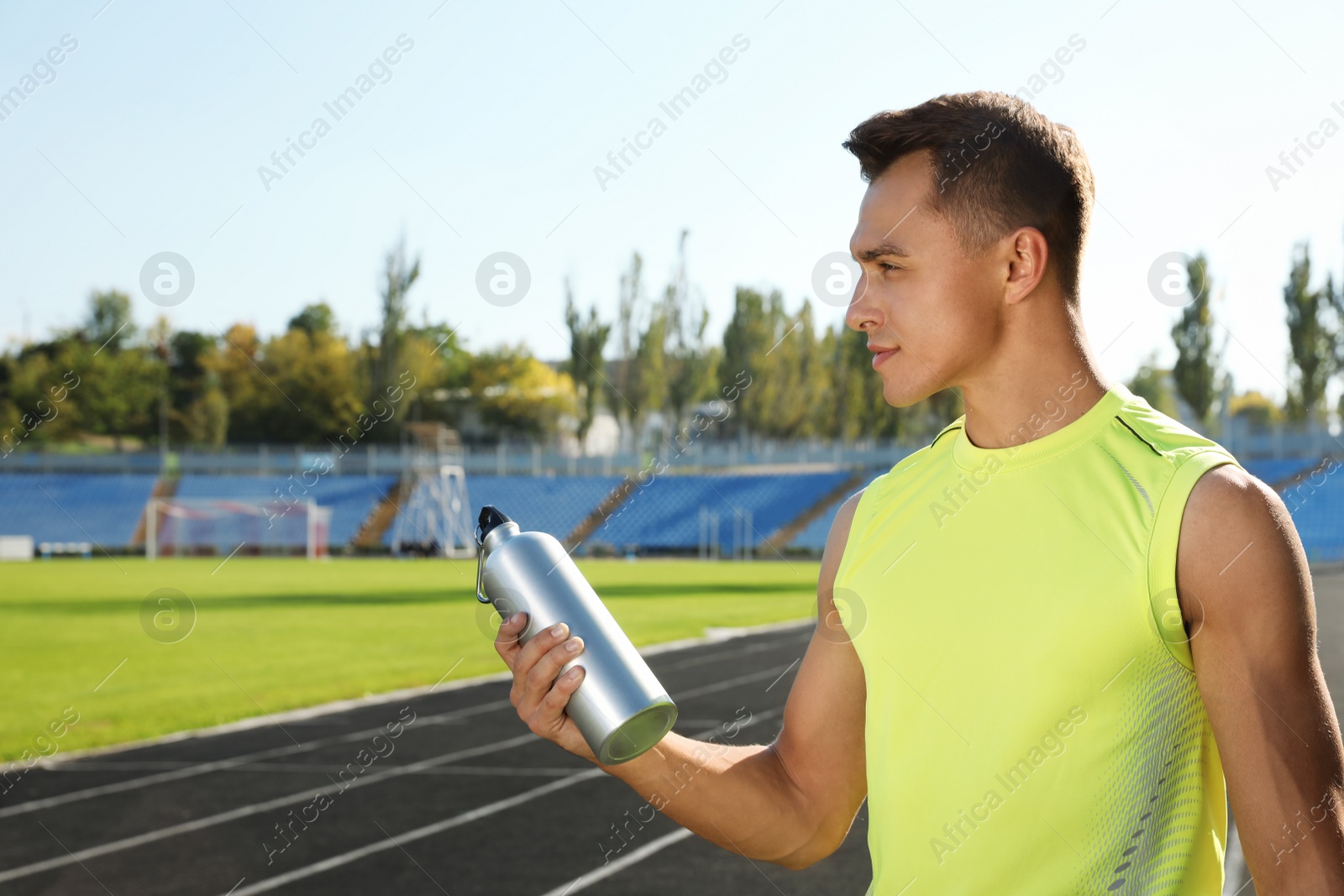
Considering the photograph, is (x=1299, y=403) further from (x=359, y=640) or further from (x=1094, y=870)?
(x=1094, y=870)

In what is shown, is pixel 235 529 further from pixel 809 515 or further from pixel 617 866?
pixel 617 866

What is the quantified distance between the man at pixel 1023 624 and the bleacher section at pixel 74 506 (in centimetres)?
4940

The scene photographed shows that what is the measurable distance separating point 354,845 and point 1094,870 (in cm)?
654

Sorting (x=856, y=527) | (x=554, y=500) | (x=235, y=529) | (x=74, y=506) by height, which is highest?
(x=74, y=506)

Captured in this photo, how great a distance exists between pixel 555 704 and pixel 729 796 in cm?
39

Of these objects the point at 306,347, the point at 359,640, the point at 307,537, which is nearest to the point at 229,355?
the point at 306,347

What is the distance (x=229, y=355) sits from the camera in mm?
68812

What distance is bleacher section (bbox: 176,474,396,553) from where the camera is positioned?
4906 cm

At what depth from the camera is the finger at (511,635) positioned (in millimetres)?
1987

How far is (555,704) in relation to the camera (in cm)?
192

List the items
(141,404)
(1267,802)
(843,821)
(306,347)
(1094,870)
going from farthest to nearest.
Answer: (306,347), (141,404), (843,821), (1094,870), (1267,802)

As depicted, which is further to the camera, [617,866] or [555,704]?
[617,866]

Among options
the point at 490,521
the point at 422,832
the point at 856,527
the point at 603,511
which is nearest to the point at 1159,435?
the point at 856,527

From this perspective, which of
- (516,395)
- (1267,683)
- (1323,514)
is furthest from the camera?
(516,395)
